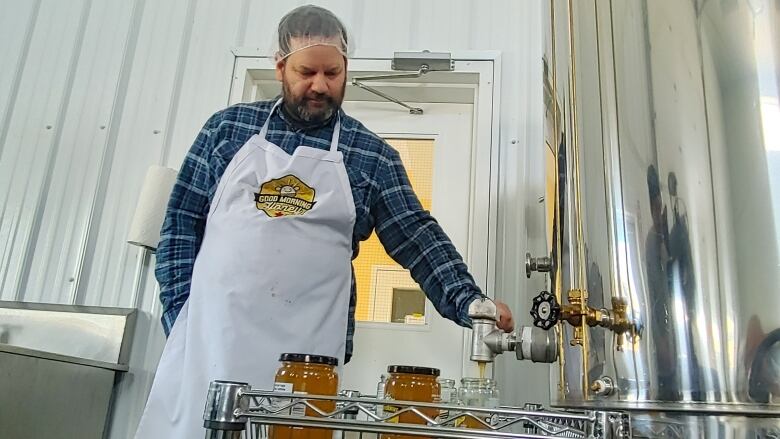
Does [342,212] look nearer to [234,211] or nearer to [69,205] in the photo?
[234,211]

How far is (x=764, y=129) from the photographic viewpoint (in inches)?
22.5

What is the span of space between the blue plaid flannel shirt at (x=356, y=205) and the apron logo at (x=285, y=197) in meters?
0.09

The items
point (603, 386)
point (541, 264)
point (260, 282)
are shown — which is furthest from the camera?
point (260, 282)

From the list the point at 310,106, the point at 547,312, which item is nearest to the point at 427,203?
the point at 310,106

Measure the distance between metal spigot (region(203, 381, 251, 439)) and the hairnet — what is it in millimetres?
796

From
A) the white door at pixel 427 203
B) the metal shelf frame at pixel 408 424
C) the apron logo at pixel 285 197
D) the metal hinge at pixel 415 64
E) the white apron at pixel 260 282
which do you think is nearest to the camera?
the metal shelf frame at pixel 408 424

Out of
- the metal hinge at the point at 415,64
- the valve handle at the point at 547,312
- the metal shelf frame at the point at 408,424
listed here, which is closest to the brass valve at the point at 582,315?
the valve handle at the point at 547,312

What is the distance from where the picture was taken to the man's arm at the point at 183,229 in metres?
1.08

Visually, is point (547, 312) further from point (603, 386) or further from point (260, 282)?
point (260, 282)

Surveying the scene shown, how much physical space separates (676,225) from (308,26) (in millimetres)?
814

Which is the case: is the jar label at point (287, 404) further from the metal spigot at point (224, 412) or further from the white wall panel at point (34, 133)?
the white wall panel at point (34, 133)

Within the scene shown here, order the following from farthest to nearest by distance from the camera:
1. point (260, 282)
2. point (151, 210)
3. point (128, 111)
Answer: point (128, 111), point (151, 210), point (260, 282)

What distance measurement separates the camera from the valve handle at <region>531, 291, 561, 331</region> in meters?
0.66

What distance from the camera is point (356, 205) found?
3.76ft
